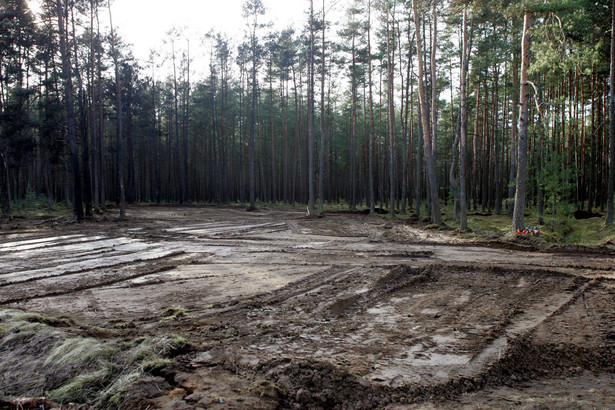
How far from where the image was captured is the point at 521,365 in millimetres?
3598

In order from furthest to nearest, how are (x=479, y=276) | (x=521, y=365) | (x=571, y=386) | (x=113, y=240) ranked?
(x=113, y=240) < (x=479, y=276) < (x=521, y=365) < (x=571, y=386)

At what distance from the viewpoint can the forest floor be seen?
2963 mm

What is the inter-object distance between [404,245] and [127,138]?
120ft

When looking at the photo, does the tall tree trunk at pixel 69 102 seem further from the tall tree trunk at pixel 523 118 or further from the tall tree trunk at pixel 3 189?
the tall tree trunk at pixel 523 118

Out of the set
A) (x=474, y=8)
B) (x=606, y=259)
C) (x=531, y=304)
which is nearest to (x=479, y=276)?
(x=531, y=304)

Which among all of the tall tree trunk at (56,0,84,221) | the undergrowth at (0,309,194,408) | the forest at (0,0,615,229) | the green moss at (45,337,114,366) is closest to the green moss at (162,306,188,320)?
the undergrowth at (0,309,194,408)

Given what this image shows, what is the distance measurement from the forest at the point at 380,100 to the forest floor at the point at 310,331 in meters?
7.12

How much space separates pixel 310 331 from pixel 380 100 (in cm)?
2993

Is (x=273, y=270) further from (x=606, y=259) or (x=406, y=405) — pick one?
(x=606, y=259)

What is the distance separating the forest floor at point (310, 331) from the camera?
9.72 feet

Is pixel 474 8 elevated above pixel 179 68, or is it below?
below

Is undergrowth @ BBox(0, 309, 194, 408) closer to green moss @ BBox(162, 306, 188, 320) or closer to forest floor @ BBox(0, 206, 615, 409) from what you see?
forest floor @ BBox(0, 206, 615, 409)

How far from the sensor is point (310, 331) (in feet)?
14.4

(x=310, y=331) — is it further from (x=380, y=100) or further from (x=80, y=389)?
(x=380, y=100)
